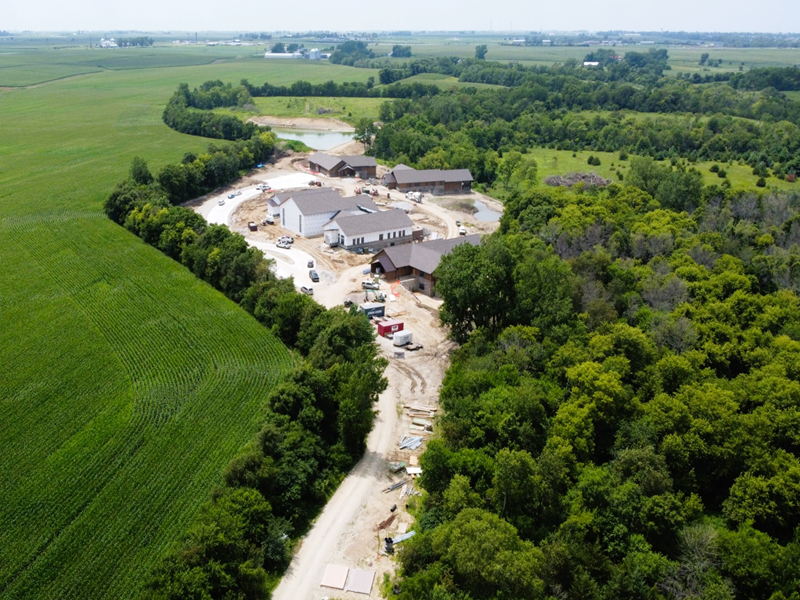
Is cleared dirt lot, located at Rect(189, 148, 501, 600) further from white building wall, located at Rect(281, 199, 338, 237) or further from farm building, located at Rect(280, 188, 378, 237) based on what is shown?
farm building, located at Rect(280, 188, 378, 237)

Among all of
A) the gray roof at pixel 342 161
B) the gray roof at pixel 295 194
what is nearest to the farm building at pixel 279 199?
the gray roof at pixel 295 194

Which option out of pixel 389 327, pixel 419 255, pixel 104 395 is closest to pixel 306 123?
pixel 419 255

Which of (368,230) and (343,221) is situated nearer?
(343,221)

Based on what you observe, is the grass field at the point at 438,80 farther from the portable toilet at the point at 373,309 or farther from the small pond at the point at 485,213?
the portable toilet at the point at 373,309

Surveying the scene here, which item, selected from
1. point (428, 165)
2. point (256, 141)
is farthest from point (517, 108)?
point (256, 141)

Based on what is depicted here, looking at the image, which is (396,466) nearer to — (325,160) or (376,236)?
(376,236)

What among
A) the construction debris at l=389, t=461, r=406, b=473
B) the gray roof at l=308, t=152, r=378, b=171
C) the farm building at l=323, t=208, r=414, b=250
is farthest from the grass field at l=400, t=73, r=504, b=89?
the construction debris at l=389, t=461, r=406, b=473
